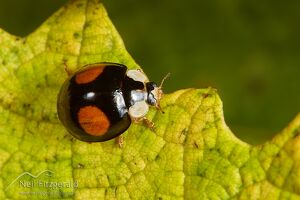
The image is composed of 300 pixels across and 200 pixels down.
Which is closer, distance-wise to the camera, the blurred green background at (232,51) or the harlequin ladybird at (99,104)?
the harlequin ladybird at (99,104)

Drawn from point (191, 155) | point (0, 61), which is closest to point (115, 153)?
point (191, 155)

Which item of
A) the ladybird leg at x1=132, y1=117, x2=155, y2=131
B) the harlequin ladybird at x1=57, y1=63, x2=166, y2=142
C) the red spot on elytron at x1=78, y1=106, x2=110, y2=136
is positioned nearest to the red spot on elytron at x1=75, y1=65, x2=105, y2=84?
the harlequin ladybird at x1=57, y1=63, x2=166, y2=142

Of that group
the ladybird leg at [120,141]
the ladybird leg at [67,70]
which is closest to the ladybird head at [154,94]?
the ladybird leg at [120,141]

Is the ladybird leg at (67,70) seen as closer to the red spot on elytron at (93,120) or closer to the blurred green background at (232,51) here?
the red spot on elytron at (93,120)

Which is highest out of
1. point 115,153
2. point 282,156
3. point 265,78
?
point 282,156

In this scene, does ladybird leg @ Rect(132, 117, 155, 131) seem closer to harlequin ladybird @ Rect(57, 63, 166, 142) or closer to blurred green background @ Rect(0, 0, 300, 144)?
harlequin ladybird @ Rect(57, 63, 166, 142)

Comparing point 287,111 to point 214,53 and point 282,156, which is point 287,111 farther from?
point 282,156
